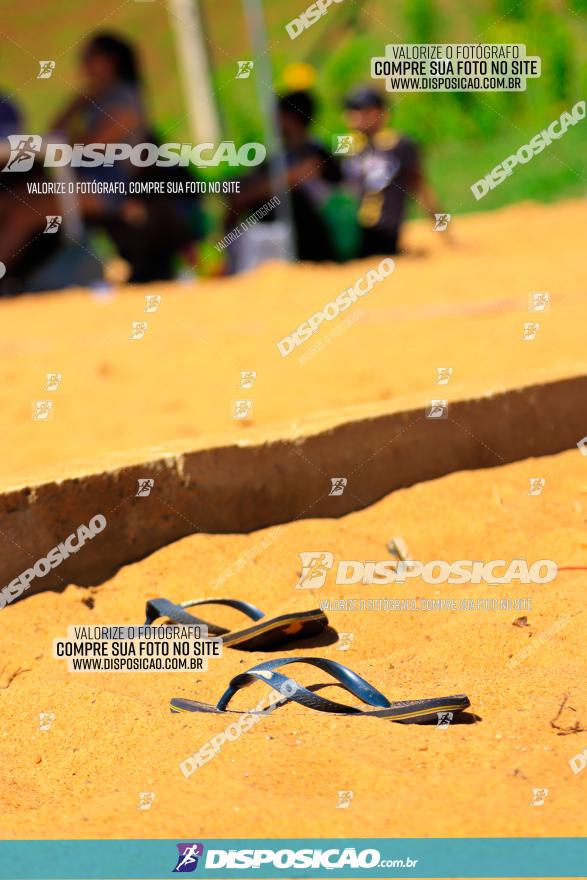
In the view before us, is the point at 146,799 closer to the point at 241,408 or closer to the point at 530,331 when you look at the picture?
the point at 241,408

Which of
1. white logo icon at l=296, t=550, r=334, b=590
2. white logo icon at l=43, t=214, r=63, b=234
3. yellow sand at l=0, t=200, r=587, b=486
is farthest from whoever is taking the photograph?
white logo icon at l=43, t=214, r=63, b=234

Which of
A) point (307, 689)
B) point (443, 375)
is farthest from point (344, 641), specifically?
point (443, 375)

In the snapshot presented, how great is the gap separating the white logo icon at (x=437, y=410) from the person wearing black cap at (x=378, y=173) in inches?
228

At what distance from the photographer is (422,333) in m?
5.87

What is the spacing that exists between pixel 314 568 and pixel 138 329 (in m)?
3.80

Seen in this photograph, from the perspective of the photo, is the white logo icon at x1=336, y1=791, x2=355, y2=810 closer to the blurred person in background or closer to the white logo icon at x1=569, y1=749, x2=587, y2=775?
the white logo icon at x1=569, y1=749, x2=587, y2=775

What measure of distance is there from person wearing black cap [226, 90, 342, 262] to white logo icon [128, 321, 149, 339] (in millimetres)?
2500

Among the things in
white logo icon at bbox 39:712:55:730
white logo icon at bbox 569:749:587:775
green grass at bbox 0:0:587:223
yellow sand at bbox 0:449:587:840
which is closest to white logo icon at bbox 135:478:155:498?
yellow sand at bbox 0:449:587:840

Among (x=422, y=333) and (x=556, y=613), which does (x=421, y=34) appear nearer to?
(x=422, y=333)

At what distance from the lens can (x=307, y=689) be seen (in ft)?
8.26

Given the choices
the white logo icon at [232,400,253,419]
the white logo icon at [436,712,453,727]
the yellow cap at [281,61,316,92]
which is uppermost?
the yellow cap at [281,61,316,92]

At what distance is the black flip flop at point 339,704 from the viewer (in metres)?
2.37

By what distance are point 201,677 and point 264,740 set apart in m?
0.39

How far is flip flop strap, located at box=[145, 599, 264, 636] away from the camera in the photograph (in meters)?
2.90
